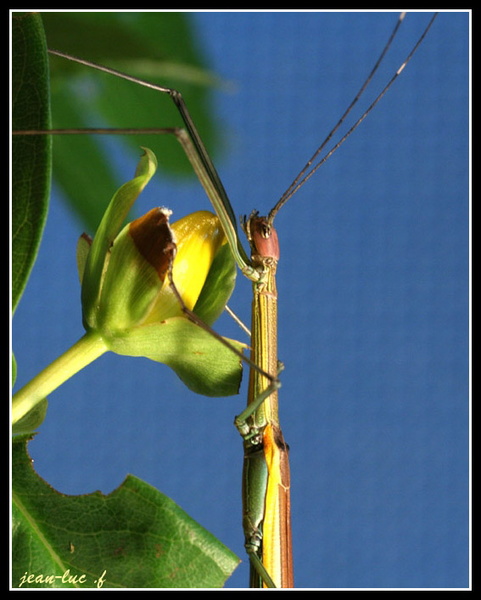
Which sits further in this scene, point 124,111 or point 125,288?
point 124,111

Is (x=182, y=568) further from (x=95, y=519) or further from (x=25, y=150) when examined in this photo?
(x=25, y=150)

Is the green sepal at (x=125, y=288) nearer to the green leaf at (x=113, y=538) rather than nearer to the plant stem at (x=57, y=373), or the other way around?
the plant stem at (x=57, y=373)

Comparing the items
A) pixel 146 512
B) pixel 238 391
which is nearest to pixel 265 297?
pixel 238 391

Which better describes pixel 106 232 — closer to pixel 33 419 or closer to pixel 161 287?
pixel 161 287

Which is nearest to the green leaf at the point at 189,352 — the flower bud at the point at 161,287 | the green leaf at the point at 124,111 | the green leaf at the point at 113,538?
the flower bud at the point at 161,287

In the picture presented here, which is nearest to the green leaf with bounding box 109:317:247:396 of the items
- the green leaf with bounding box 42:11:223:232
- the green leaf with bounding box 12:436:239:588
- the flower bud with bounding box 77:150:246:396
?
the flower bud with bounding box 77:150:246:396

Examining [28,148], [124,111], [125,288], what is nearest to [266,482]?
[125,288]
